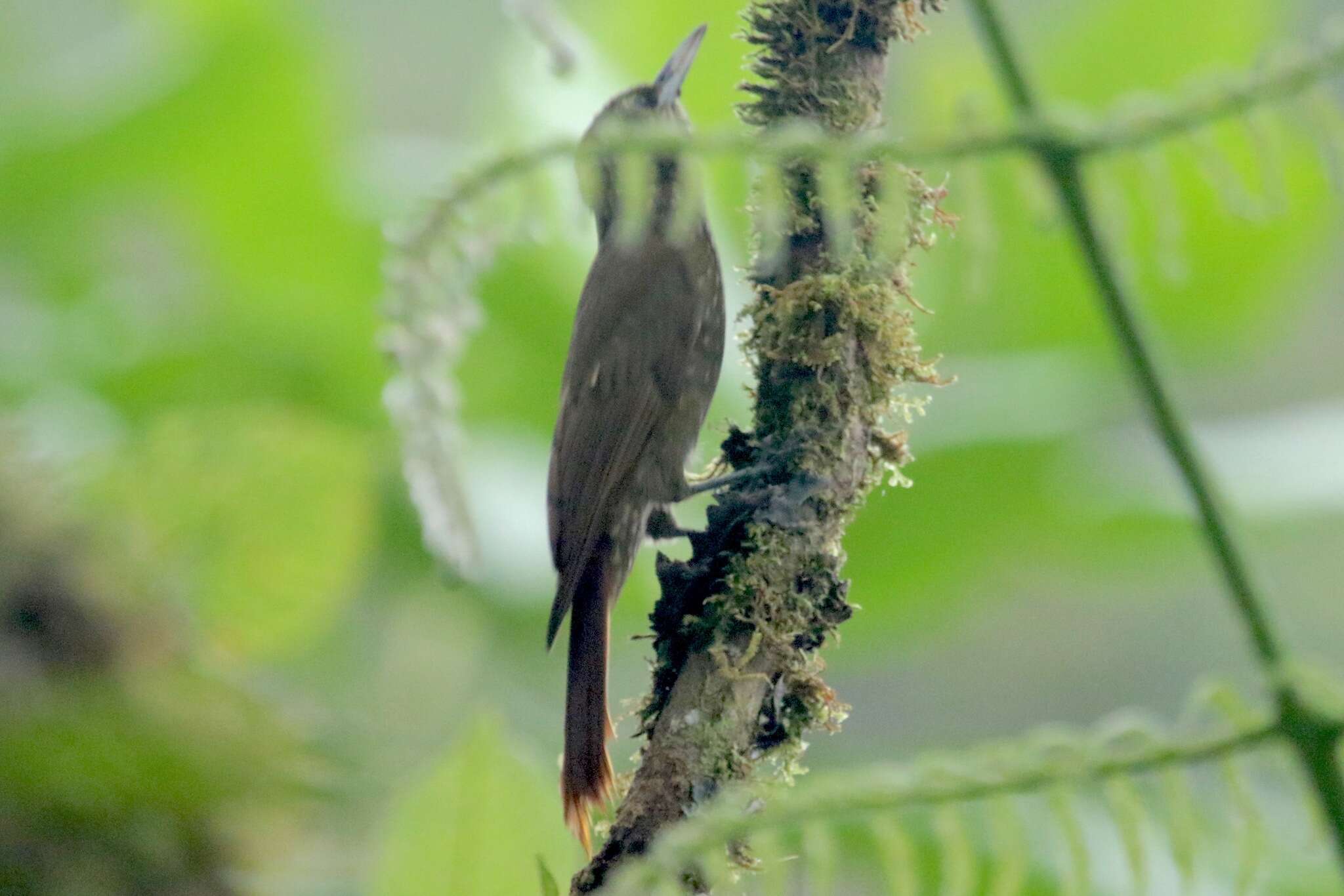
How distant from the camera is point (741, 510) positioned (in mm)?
1335

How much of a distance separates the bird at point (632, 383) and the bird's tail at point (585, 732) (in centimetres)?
11

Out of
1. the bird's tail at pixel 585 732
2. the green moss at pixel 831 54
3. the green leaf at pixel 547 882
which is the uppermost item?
the green moss at pixel 831 54

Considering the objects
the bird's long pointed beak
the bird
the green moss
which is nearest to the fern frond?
the green moss

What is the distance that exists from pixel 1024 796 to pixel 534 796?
403 millimetres

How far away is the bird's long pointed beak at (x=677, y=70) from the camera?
2379 millimetres

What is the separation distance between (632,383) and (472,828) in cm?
145

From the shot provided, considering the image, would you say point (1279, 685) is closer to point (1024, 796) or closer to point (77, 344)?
point (1024, 796)

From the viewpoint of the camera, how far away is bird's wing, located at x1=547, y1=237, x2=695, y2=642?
227 centimetres

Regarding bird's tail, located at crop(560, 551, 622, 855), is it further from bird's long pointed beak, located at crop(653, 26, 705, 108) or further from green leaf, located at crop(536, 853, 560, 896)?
bird's long pointed beak, located at crop(653, 26, 705, 108)

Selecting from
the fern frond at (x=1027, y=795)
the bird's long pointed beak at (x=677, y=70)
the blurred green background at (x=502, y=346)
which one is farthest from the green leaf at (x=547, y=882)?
the bird's long pointed beak at (x=677, y=70)

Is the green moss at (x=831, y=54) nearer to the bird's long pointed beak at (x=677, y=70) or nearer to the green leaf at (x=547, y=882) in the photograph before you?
the green leaf at (x=547, y=882)

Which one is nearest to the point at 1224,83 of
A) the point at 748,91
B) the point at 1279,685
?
the point at 1279,685

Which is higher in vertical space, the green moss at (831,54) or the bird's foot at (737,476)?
the green moss at (831,54)

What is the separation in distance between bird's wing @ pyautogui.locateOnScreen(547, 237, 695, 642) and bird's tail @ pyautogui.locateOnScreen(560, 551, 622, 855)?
0.29 m
